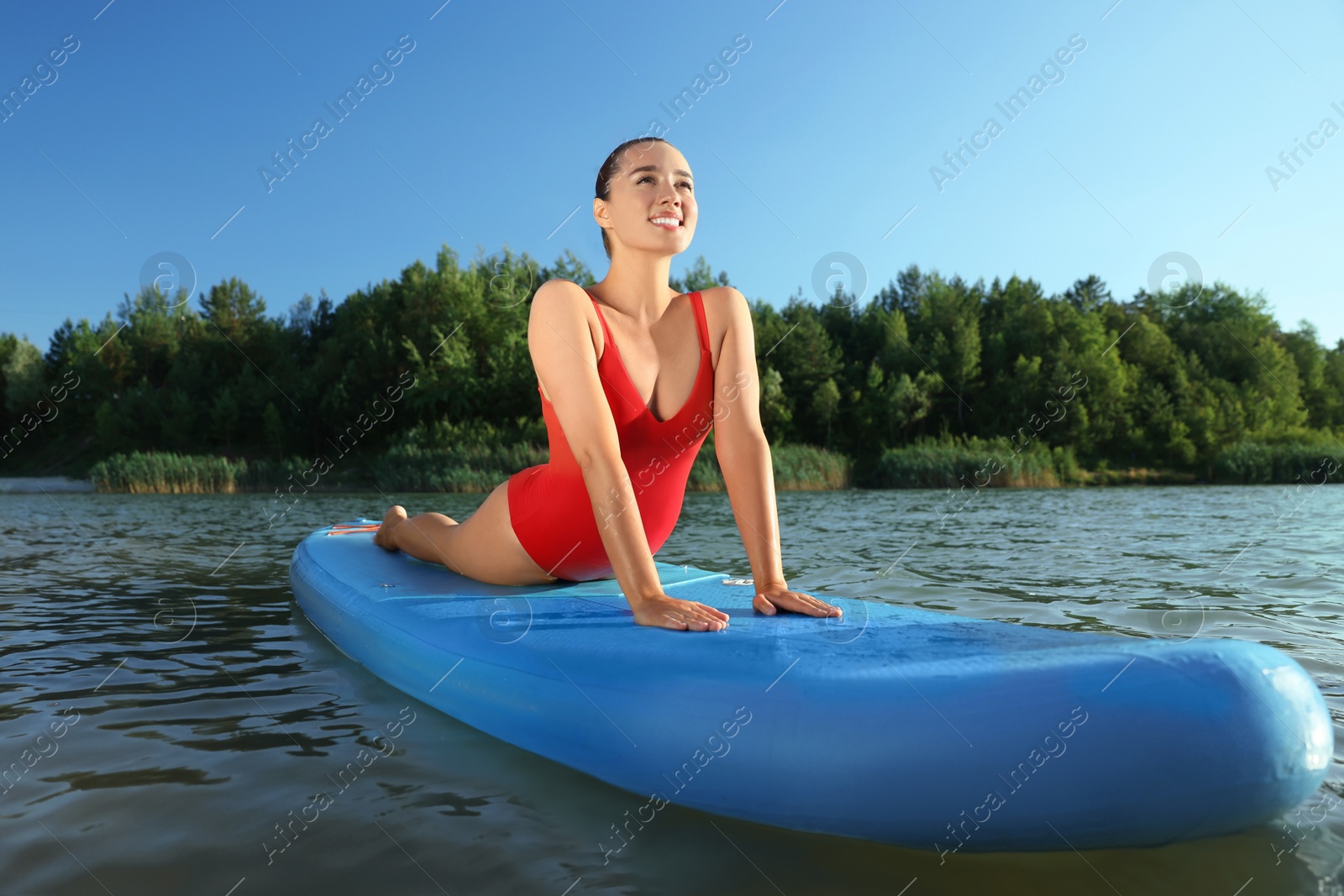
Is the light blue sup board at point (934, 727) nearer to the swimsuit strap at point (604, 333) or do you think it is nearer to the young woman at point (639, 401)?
the young woman at point (639, 401)

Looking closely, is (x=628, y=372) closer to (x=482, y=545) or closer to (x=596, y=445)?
(x=596, y=445)

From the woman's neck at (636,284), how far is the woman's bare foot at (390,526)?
1779mm

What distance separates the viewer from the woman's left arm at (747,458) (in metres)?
2.49

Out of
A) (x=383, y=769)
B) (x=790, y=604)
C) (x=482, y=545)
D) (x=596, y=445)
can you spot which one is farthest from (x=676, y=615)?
(x=482, y=545)

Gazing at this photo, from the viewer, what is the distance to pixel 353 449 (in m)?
35.9

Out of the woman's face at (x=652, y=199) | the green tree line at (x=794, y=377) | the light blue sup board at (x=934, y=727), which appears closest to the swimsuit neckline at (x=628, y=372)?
the woman's face at (x=652, y=199)

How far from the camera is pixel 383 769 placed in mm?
2219

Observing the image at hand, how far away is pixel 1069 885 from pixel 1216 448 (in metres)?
37.1

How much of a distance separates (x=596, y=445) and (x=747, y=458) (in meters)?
0.49

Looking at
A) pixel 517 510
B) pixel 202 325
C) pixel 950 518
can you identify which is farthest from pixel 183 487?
pixel 202 325

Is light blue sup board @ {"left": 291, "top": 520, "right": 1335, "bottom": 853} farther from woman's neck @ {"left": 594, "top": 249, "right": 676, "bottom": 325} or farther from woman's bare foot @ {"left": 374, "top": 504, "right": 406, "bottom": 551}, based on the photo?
woman's bare foot @ {"left": 374, "top": 504, "right": 406, "bottom": 551}

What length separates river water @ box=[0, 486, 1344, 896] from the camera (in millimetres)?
1641

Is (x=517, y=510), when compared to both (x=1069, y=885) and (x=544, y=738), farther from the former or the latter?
(x=1069, y=885)

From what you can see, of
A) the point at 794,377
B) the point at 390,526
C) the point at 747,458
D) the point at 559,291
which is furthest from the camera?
the point at 794,377
